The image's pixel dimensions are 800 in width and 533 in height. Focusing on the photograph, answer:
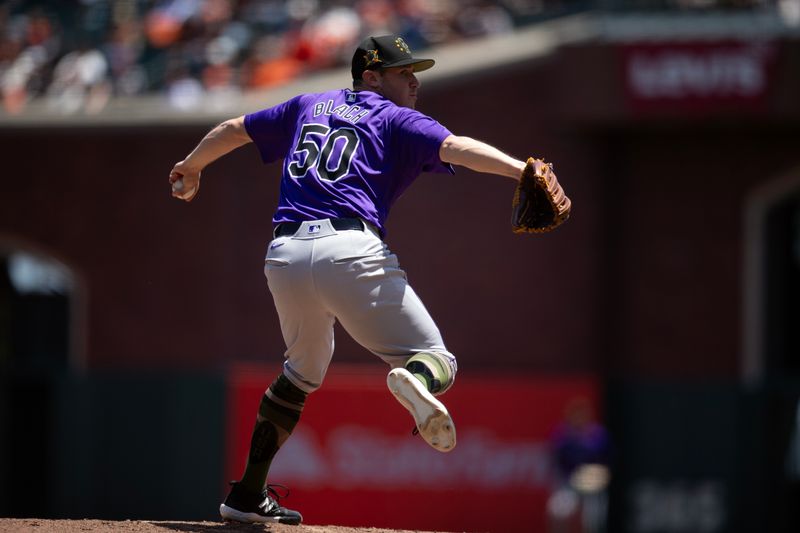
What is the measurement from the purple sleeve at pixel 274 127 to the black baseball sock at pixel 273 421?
104 cm

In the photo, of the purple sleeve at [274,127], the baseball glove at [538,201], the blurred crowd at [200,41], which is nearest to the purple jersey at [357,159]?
the purple sleeve at [274,127]

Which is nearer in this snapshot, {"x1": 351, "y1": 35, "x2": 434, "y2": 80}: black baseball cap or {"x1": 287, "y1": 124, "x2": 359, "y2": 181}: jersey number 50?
{"x1": 287, "y1": 124, "x2": 359, "y2": 181}: jersey number 50

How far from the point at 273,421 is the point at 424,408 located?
3.39 ft

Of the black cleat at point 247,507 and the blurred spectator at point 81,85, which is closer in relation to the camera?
the black cleat at point 247,507

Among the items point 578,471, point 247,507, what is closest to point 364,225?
point 247,507

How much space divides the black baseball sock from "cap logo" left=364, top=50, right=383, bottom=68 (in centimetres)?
144

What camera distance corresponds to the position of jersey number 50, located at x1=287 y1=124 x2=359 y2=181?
550 centimetres

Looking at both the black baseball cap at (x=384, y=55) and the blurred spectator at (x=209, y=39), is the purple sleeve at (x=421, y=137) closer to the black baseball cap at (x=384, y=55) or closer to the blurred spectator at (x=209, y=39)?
the black baseball cap at (x=384, y=55)

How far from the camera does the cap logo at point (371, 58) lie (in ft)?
18.7

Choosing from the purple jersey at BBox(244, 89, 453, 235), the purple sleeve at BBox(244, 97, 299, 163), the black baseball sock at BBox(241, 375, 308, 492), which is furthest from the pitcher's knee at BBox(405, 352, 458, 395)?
the purple sleeve at BBox(244, 97, 299, 163)

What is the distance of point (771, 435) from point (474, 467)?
328cm

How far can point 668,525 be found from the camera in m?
15.1

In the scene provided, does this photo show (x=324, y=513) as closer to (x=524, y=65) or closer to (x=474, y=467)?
(x=474, y=467)

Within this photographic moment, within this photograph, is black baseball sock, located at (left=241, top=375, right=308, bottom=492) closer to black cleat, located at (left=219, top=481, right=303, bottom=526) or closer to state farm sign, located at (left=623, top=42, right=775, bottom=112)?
black cleat, located at (left=219, top=481, right=303, bottom=526)
